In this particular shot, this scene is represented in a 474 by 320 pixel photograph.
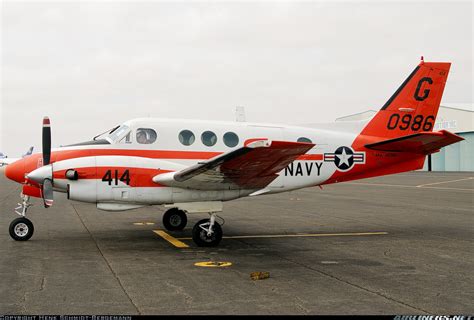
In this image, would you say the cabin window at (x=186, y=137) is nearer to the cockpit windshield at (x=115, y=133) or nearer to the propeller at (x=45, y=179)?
the cockpit windshield at (x=115, y=133)

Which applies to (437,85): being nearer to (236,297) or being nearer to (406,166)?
(406,166)

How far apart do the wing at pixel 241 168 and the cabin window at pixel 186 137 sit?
62.0 inches

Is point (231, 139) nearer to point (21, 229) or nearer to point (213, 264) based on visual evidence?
point (213, 264)

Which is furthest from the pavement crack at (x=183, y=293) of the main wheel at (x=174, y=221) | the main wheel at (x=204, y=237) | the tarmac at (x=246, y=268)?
the main wheel at (x=174, y=221)

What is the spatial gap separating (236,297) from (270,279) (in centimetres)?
145

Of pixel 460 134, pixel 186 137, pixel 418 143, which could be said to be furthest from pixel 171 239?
pixel 460 134

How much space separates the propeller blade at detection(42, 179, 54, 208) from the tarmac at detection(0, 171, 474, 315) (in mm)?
1132

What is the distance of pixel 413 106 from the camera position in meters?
16.0

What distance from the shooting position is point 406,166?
614 inches

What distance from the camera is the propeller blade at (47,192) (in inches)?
469

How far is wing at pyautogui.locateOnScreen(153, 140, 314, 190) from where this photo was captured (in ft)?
34.4

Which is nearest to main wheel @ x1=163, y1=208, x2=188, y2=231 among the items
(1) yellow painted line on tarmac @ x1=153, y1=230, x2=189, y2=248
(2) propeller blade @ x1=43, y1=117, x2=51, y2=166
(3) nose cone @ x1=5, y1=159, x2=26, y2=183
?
(1) yellow painted line on tarmac @ x1=153, y1=230, x2=189, y2=248

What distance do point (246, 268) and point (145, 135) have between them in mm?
5185

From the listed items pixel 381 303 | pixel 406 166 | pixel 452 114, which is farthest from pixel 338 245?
pixel 452 114
